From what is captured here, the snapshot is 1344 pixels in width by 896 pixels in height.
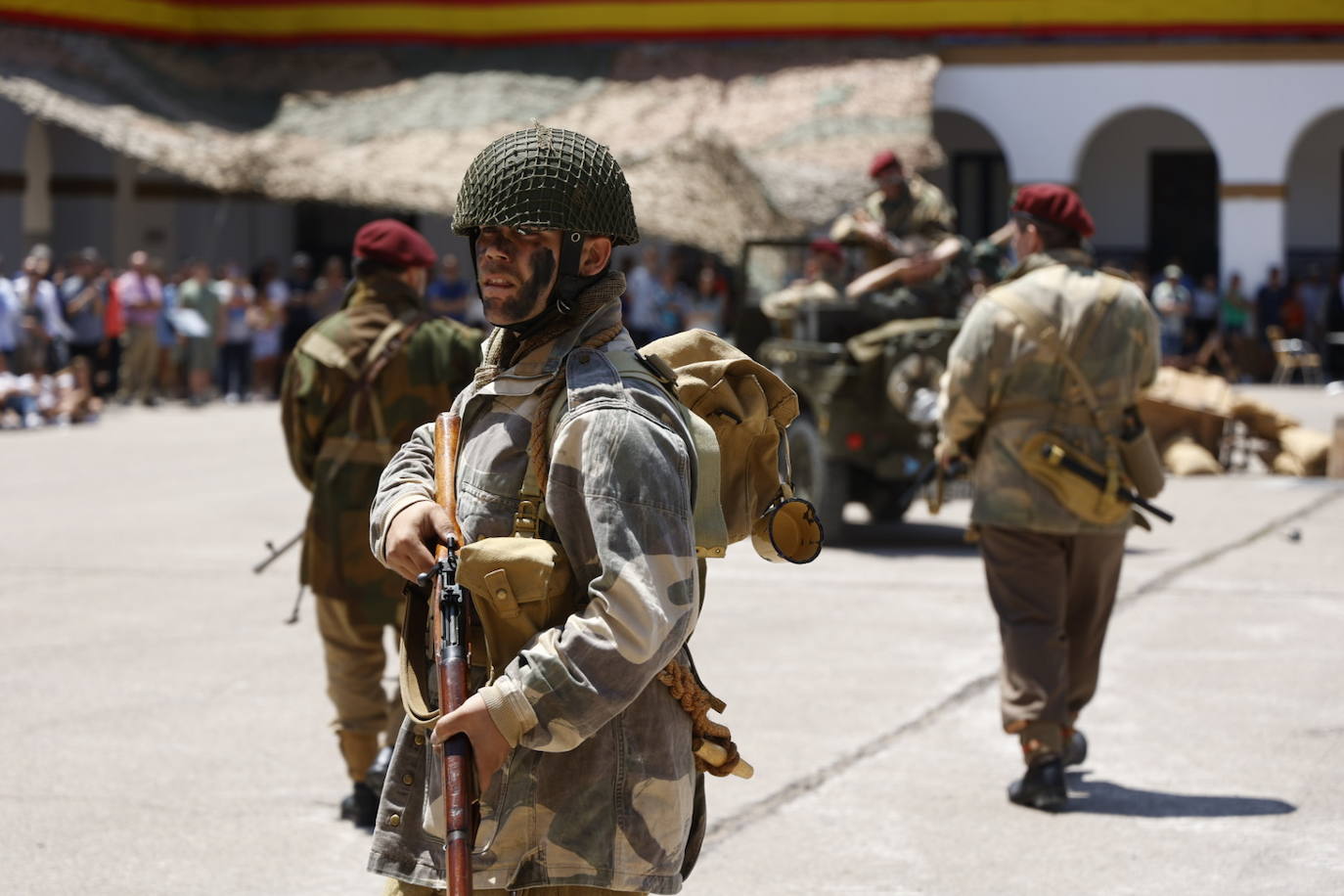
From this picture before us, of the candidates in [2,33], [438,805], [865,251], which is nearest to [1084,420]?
[438,805]

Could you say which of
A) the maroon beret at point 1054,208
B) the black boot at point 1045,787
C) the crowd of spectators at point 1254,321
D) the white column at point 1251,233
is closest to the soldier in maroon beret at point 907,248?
the maroon beret at point 1054,208

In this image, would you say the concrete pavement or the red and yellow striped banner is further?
the red and yellow striped banner

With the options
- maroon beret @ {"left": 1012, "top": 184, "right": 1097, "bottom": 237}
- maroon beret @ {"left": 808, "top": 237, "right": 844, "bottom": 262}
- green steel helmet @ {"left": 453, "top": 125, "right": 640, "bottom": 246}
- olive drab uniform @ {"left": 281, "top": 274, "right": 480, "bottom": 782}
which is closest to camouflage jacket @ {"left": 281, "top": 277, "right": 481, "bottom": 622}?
olive drab uniform @ {"left": 281, "top": 274, "right": 480, "bottom": 782}

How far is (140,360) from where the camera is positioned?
23.2 metres

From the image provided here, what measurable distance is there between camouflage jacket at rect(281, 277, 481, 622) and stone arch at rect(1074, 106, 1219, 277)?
26049mm

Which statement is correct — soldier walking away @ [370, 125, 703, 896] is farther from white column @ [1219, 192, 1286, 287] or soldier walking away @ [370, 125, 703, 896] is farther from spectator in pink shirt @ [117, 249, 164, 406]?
white column @ [1219, 192, 1286, 287]

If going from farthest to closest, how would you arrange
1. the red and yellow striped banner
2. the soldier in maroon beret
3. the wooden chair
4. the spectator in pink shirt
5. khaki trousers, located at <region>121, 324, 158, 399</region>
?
the red and yellow striped banner < the wooden chair < khaki trousers, located at <region>121, 324, 158, 399</region> < the spectator in pink shirt < the soldier in maroon beret

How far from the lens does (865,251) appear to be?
1262 centimetres

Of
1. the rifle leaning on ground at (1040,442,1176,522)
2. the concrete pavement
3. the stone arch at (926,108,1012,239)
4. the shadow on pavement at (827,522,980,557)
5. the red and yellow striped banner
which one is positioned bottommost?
the shadow on pavement at (827,522,980,557)

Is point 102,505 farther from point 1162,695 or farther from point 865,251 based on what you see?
point 1162,695

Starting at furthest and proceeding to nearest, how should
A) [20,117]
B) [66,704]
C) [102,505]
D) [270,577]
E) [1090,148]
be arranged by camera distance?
[1090,148]
[20,117]
[102,505]
[270,577]
[66,704]

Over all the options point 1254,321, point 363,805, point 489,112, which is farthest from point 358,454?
point 1254,321

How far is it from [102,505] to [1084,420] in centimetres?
896

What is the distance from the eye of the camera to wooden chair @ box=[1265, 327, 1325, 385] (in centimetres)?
2655
